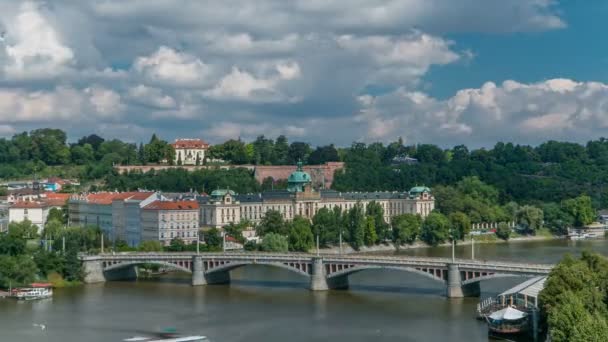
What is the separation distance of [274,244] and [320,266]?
22.4 m

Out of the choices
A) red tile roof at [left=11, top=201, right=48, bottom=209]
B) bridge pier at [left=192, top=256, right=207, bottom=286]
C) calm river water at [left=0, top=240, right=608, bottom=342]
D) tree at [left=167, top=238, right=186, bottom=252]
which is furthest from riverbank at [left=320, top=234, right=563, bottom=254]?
red tile roof at [left=11, top=201, right=48, bottom=209]

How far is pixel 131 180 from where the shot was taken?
11656cm

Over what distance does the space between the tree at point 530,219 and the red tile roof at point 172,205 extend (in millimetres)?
39073

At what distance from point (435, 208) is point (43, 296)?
61.5m

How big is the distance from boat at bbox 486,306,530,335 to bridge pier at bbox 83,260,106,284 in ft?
100

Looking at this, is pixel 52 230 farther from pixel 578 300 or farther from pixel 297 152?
pixel 297 152

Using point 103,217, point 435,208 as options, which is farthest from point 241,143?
point 103,217

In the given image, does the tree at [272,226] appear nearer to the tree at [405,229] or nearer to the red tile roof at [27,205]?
the tree at [405,229]

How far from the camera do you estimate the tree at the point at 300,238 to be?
279 feet

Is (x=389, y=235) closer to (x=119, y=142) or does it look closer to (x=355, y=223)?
(x=355, y=223)

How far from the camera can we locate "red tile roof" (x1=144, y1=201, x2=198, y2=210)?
84312mm

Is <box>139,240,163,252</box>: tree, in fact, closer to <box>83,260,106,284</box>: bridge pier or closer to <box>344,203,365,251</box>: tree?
<box>83,260,106,284</box>: bridge pier

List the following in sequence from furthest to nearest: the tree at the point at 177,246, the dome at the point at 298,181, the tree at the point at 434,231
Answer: the dome at the point at 298,181 → the tree at the point at 434,231 → the tree at the point at 177,246

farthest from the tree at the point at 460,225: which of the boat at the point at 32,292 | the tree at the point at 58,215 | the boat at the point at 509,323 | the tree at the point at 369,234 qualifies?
the boat at the point at 509,323
